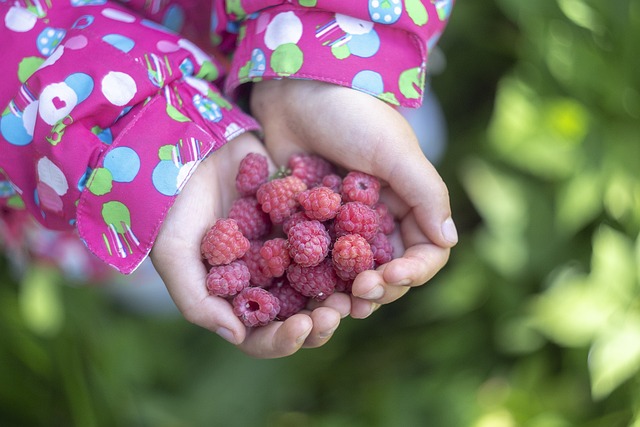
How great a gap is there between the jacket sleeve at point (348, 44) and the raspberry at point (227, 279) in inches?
10.7

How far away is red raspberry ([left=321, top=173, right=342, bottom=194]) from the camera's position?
0.95 meters

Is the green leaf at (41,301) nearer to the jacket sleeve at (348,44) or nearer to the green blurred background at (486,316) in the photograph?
the green blurred background at (486,316)

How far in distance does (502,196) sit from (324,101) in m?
0.71

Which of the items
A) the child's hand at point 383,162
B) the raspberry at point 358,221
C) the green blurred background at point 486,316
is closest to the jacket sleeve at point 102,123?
the child's hand at point 383,162

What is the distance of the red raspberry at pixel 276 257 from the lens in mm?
900

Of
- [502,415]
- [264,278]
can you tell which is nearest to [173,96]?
[264,278]

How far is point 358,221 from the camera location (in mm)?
886

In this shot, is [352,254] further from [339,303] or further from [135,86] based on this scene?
[135,86]

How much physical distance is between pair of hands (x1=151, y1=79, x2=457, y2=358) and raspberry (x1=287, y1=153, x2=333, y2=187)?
0.01m

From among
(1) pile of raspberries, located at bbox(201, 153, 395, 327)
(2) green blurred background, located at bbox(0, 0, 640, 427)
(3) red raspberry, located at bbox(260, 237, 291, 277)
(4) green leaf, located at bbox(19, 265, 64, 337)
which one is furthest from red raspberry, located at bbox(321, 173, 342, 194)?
(4) green leaf, located at bbox(19, 265, 64, 337)

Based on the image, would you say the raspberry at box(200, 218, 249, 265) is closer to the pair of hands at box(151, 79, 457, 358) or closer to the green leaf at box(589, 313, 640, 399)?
the pair of hands at box(151, 79, 457, 358)

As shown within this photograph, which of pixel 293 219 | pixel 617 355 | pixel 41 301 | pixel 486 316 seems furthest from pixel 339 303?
pixel 41 301

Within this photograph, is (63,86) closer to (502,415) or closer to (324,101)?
(324,101)

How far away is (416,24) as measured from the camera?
3.12ft
